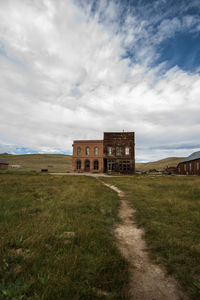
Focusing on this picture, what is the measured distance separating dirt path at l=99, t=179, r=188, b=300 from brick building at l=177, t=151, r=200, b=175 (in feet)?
136

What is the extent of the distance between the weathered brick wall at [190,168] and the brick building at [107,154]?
17.6 m

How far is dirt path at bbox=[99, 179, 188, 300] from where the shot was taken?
8.22 ft

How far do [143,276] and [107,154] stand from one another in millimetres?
34541

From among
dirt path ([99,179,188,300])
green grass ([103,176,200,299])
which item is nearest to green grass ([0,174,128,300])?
dirt path ([99,179,188,300])

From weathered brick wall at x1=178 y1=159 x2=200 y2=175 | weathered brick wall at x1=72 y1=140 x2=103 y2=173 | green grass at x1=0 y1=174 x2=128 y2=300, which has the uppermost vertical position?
weathered brick wall at x1=72 y1=140 x2=103 y2=173

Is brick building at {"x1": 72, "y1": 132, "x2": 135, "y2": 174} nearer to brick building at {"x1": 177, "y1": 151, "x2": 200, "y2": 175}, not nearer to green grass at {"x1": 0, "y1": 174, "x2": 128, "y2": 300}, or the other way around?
brick building at {"x1": 177, "y1": 151, "x2": 200, "y2": 175}

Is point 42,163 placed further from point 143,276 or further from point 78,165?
point 143,276

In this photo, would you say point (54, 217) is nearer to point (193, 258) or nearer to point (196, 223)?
point (193, 258)

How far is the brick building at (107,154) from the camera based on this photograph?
36.5 m

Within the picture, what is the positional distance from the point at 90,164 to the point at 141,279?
1409 inches

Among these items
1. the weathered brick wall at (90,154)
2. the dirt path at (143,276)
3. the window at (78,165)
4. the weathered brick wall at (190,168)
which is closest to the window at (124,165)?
the weathered brick wall at (90,154)

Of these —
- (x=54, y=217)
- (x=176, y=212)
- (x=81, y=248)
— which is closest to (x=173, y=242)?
(x=81, y=248)

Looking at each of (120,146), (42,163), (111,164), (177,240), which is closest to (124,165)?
(111,164)

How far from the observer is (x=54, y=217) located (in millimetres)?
5508
